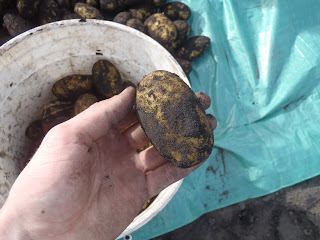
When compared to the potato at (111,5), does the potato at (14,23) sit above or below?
above

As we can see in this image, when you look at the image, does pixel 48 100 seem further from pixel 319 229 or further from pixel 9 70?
pixel 319 229

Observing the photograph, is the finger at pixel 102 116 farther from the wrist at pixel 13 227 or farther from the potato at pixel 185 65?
the potato at pixel 185 65

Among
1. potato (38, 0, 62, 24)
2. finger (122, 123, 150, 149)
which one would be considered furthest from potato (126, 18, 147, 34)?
finger (122, 123, 150, 149)

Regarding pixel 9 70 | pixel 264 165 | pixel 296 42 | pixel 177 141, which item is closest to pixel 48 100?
pixel 9 70

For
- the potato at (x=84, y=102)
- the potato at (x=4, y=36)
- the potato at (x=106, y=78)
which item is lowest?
the potato at (x=84, y=102)

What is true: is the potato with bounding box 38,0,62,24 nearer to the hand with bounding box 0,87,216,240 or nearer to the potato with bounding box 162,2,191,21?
the potato with bounding box 162,2,191,21

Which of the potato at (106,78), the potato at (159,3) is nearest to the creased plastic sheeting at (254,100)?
the potato at (159,3)

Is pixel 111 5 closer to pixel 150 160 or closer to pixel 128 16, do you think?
pixel 128 16
